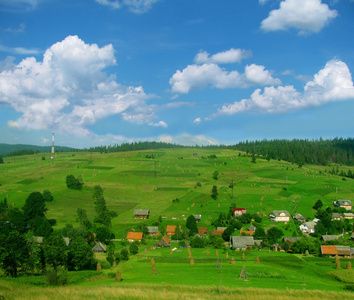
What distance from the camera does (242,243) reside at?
65312 mm

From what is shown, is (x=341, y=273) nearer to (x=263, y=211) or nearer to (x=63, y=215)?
(x=263, y=211)

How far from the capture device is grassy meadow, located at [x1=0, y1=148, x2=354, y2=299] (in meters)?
31.4

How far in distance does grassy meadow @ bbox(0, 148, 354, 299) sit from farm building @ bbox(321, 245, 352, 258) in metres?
3.96

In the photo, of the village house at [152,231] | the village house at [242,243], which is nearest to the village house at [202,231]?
the village house at [152,231]

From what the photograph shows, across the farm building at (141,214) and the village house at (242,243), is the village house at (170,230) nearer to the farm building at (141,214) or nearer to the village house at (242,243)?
the farm building at (141,214)

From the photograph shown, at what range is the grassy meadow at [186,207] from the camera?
3142 centimetres

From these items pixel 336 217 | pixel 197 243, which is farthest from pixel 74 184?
pixel 336 217

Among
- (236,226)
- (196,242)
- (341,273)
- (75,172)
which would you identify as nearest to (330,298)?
(341,273)

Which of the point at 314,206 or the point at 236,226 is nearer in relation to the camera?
the point at 236,226

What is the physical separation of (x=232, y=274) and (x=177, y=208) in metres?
50.7

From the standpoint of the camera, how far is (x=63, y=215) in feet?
268

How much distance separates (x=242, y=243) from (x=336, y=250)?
57.1ft

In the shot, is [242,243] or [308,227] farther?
[308,227]

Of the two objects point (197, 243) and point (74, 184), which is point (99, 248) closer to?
point (197, 243)
